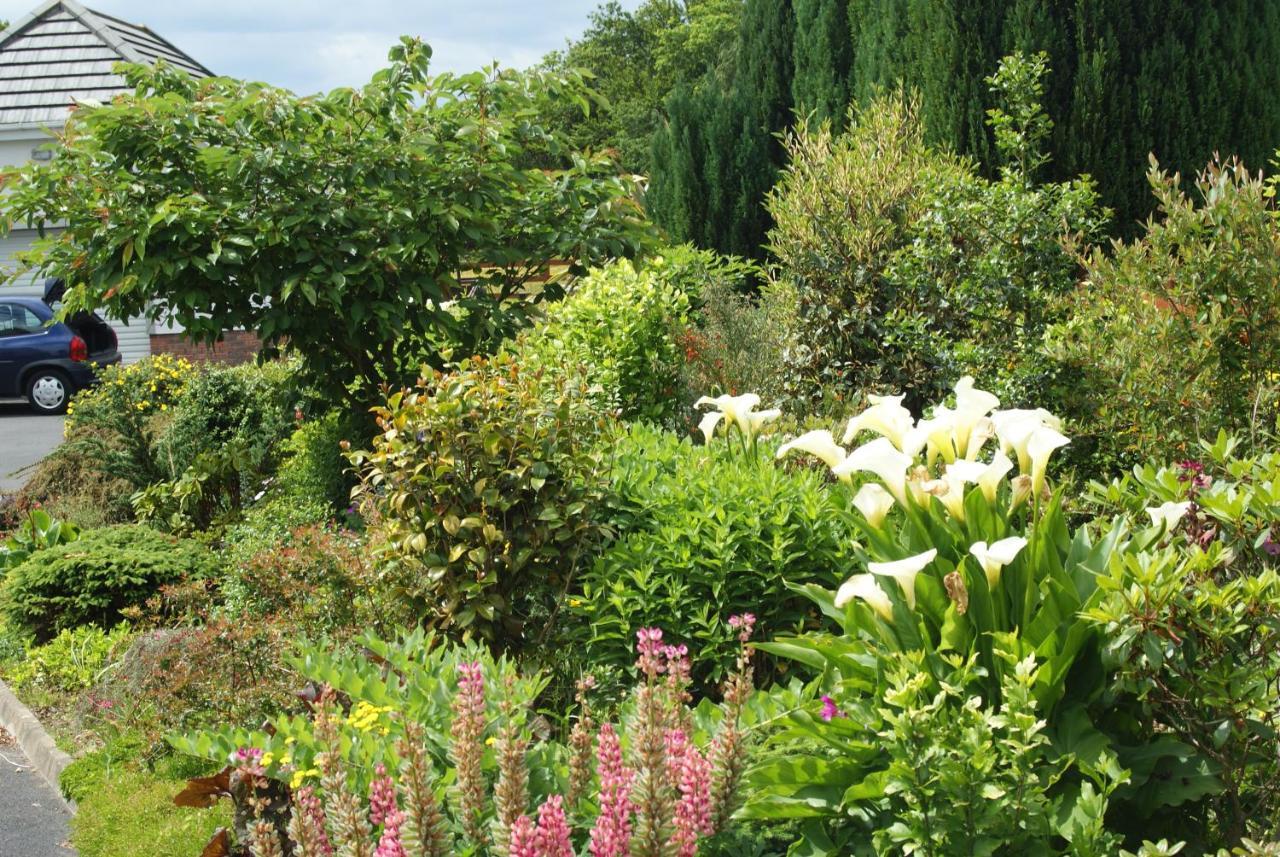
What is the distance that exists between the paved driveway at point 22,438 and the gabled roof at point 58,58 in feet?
23.0

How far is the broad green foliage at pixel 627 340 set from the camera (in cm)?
738

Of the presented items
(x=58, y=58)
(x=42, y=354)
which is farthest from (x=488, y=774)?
(x=58, y=58)

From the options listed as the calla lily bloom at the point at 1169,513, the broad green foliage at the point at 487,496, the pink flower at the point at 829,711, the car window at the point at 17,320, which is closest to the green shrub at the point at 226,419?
the broad green foliage at the point at 487,496

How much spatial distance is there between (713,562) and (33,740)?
11.5 ft

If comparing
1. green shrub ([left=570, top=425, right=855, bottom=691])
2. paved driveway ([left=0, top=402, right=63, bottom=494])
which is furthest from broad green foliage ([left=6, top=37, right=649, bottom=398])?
paved driveway ([left=0, top=402, right=63, bottom=494])

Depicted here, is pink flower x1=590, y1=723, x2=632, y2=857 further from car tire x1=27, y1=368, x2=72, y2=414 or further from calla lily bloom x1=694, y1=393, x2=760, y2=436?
car tire x1=27, y1=368, x2=72, y2=414

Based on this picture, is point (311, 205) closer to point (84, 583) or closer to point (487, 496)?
point (84, 583)

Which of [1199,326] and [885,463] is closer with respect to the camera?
[885,463]

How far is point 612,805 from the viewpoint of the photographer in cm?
240

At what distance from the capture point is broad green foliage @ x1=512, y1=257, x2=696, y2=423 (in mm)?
7379

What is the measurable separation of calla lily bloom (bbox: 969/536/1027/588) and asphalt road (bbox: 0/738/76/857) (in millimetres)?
3674

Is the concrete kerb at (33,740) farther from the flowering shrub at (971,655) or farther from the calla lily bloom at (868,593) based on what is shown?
the calla lily bloom at (868,593)

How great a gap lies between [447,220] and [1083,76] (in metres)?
5.00

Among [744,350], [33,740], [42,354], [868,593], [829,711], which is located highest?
[42,354]
